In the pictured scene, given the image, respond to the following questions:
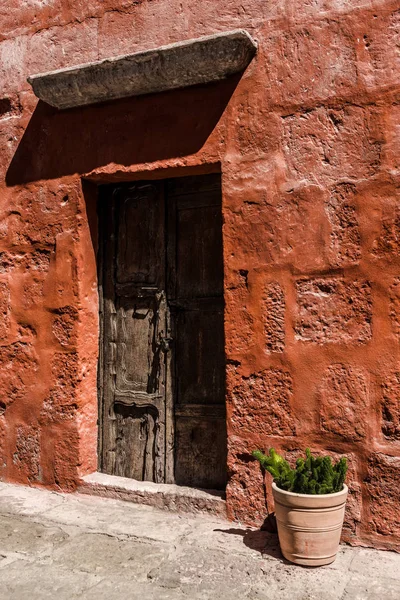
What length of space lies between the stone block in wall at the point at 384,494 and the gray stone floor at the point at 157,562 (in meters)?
0.11

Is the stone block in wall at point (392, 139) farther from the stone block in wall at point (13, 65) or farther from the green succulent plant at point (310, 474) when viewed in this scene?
the stone block in wall at point (13, 65)

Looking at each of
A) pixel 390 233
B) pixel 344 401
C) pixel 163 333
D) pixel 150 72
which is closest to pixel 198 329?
pixel 163 333

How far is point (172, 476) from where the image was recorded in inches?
124

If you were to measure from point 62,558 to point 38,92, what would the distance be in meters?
2.39

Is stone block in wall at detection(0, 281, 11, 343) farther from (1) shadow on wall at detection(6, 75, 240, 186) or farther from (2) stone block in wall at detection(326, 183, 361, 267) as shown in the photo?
(2) stone block in wall at detection(326, 183, 361, 267)

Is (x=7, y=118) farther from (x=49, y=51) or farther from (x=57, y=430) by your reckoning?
(x=57, y=430)

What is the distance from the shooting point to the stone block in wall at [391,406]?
248 centimetres

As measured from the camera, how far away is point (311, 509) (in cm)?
228

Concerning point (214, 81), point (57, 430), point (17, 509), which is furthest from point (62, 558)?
point (214, 81)

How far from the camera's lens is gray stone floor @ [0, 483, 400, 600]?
2119 mm

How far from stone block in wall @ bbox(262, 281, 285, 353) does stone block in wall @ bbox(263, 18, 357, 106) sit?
2.90 ft

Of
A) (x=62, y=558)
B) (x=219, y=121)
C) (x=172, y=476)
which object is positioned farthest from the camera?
(x=172, y=476)

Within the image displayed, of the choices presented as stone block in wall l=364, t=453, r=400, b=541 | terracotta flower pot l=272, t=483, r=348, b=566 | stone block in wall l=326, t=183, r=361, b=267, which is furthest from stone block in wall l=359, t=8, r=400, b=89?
terracotta flower pot l=272, t=483, r=348, b=566

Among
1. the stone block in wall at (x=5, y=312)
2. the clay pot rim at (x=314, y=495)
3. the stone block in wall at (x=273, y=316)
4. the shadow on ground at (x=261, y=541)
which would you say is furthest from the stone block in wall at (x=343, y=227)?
the stone block in wall at (x=5, y=312)
